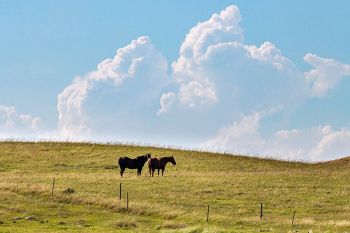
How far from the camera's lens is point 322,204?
4856 centimetres

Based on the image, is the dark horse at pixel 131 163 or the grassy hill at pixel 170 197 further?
the dark horse at pixel 131 163

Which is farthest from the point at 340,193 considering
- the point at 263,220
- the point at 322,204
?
the point at 263,220

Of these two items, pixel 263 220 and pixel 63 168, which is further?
pixel 63 168

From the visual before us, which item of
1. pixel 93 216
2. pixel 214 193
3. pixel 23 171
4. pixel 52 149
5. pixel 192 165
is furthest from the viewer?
pixel 52 149

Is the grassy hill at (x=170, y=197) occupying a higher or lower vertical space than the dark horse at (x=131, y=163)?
lower

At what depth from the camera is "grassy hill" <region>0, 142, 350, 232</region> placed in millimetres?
38375

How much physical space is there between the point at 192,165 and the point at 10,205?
3123cm

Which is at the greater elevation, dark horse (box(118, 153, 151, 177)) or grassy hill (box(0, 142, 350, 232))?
dark horse (box(118, 153, 151, 177))

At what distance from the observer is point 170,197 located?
48.6 meters

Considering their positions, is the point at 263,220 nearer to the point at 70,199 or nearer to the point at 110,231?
the point at 110,231

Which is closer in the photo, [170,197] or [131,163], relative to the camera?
[170,197]

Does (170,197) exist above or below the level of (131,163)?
below

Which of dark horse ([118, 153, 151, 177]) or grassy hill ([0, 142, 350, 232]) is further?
dark horse ([118, 153, 151, 177])

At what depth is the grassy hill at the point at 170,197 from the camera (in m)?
38.4
